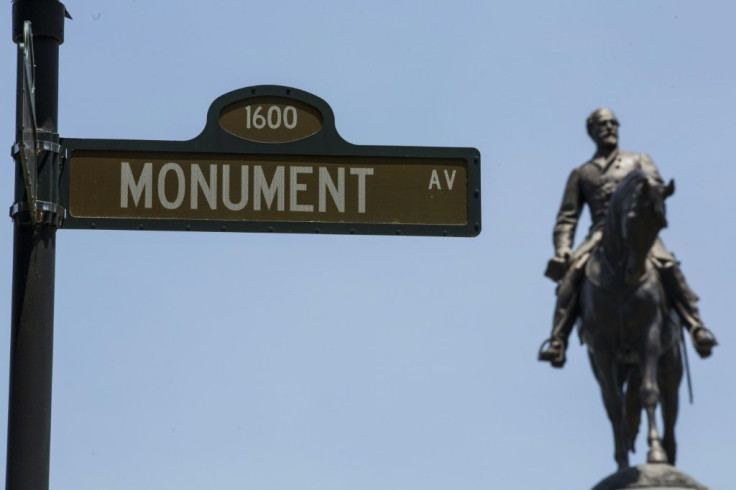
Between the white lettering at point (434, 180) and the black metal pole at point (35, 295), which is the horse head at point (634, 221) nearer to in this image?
the white lettering at point (434, 180)

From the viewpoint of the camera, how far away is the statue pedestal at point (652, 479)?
23.3 feet

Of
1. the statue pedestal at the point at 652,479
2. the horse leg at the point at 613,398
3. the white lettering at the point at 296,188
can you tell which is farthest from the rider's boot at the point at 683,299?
the white lettering at the point at 296,188

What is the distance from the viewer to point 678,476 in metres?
7.20

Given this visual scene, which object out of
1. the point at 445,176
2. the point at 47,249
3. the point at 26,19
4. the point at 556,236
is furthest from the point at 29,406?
the point at 556,236

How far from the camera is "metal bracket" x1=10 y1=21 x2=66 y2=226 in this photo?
7.28 m

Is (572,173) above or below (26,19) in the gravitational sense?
below

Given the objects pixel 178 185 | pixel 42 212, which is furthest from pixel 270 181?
pixel 42 212

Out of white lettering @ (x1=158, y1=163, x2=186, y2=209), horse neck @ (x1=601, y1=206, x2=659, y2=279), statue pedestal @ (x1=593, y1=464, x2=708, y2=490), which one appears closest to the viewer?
statue pedestal @ (x1=593, y1=464, x2=708, y2=490)

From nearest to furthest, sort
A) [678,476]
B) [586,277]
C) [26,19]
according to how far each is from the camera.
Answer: [678,476]
[26,19]
[586,277]

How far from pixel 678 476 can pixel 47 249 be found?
12.6 feet

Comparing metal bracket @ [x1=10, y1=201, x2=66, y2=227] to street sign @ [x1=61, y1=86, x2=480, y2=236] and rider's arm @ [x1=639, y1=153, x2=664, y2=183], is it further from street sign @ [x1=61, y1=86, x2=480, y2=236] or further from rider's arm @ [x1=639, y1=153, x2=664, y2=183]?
rider's arm @ [x1=639, y1=153, x2=664, y2=183]

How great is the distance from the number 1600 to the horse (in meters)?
2.08

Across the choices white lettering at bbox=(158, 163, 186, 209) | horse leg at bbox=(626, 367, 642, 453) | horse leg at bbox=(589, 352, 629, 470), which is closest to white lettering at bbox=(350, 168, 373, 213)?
white lettering at bbox=(158, 163, 186, 209)

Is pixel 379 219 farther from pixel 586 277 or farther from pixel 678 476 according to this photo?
pixel 678 476
